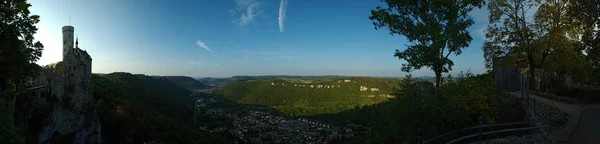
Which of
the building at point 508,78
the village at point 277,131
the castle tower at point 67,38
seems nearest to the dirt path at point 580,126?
the building at point 508,78

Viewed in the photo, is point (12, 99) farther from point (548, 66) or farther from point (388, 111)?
point (548, 66)

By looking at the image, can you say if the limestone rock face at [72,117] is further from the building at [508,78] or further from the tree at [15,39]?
the building at [508,78]

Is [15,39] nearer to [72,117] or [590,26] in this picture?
[72,117]

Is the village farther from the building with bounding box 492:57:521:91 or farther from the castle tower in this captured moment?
the building with bounding box 492:57:521:91

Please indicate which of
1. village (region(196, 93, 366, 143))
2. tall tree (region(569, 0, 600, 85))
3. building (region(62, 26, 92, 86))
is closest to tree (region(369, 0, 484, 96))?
tall tree (region(569, 0, 600, 85))

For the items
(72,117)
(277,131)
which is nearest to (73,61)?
(72,117)

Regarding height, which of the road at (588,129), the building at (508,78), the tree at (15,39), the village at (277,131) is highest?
the tree at (15,39)
